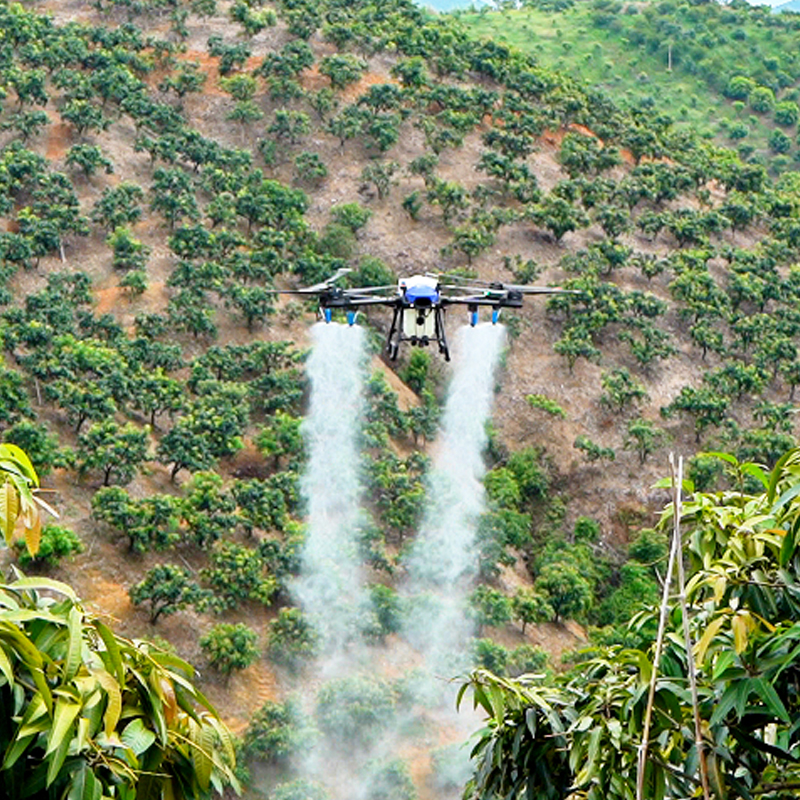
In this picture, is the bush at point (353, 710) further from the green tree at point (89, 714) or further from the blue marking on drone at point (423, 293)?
the green tree at point (89, 714)

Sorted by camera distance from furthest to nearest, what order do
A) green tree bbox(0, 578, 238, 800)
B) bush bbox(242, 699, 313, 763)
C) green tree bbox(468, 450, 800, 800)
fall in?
bush bbox(242, 699, 313, 763), green tree bbox(468, 450, 800, 800), green tree bbox(0, 578, 238, 800)

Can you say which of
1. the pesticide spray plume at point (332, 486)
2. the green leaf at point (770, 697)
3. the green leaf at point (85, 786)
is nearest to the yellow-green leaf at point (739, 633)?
the green leaf at point (770, 697)

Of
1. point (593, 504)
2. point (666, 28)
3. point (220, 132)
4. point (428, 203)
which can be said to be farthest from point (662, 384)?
point (666, 28)

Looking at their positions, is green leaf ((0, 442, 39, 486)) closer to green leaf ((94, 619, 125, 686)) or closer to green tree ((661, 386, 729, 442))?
green leaf ((94, 619, 125, 686))

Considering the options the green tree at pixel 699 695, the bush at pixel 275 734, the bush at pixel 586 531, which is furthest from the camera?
the bush at pixel 586 531

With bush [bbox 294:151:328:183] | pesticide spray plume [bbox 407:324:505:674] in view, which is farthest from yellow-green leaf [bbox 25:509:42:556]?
bush [bbox 294:151:328:183]

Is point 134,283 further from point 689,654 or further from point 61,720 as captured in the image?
point 689,654
